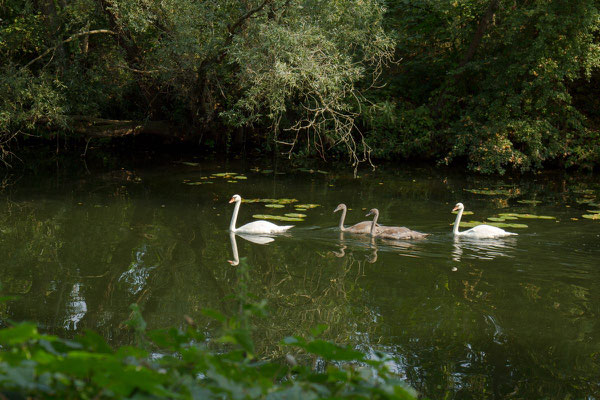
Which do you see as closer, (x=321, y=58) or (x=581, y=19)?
(x=321, y=58)

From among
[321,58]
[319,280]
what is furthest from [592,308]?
[321,58]

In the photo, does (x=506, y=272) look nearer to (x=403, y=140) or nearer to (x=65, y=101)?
(x=403, y=140)

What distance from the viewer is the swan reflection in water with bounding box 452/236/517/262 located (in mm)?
9797

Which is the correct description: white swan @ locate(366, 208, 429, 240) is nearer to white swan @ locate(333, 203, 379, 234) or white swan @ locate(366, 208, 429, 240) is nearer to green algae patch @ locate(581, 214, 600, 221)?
white swan @ locate(333, 203, 379, 234)

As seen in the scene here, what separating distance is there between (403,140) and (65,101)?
10.4 meters

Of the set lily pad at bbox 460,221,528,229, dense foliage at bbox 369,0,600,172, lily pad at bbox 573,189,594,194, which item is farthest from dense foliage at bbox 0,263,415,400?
dense foliage at bbox 369,0,600,172

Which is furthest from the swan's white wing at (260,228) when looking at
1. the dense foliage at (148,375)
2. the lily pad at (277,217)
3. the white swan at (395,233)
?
the dense foliage at (148,375)

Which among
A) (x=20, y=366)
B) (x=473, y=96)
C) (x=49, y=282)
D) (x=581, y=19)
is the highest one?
(x=581, y=19)

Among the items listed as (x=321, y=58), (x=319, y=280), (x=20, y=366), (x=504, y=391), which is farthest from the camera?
(x=321, y=58)

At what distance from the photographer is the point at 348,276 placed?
8766 mm

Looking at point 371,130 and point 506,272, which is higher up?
point 371,130

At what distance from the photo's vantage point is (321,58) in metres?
14.2

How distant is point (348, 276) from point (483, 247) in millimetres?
2787

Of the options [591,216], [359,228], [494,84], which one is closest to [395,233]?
[359,228]
